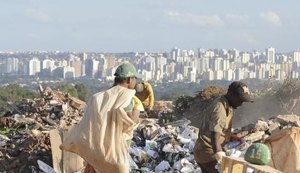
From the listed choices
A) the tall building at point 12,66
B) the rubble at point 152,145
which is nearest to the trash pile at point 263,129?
the rubble at point 152,145

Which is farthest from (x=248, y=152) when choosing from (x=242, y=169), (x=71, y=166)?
(x=71, y=166)

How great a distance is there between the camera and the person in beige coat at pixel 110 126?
6.42m

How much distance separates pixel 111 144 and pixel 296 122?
696 cm

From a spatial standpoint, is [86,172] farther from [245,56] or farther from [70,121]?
[245,56]

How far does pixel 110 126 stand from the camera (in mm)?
6473

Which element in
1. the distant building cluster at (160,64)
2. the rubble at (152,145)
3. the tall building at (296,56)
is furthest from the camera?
the distant building cluster at (160,64)

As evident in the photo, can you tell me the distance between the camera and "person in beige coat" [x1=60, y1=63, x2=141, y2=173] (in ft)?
21.1

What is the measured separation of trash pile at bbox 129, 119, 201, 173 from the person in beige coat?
4193mm

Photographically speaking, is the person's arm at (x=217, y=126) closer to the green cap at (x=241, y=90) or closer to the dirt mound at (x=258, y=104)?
the green cap at (x=241, y=90)

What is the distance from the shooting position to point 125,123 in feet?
21.0

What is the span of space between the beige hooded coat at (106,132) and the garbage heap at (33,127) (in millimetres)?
5087

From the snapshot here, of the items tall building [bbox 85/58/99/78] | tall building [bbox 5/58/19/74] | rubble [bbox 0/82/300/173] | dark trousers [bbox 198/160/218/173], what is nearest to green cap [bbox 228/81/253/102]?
dark trousers [bbox 198/160/218/173]

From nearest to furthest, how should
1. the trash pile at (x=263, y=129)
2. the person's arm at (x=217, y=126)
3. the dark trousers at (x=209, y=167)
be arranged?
the person's arm at (x=217, y=126) < the dark trousers at (x=209, y=167) < the trash pile at (x=263, y=129)

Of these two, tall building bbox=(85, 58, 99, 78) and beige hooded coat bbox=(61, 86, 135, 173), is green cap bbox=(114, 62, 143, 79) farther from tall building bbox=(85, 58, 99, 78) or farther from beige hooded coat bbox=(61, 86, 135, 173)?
tall building bbox=(85, 58, 99, 78)
